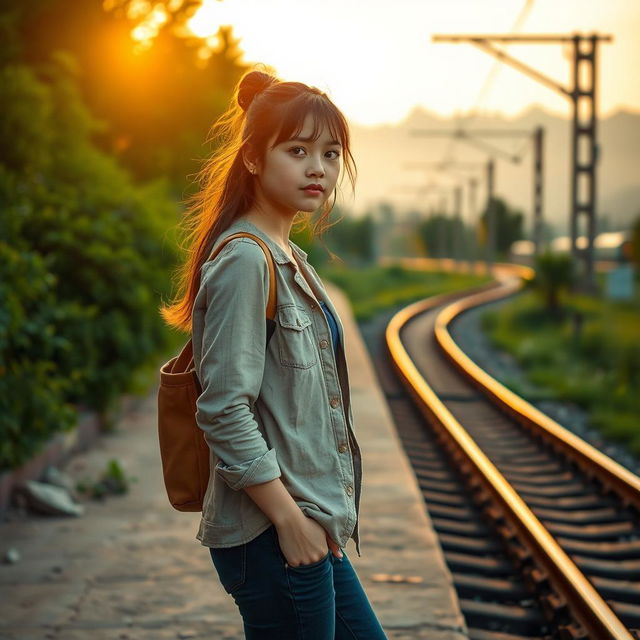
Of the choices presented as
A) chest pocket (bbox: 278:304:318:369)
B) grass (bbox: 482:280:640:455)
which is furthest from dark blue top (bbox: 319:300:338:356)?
grass (bbox: 482:280:640:455)

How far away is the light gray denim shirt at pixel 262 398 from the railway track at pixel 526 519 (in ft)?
7.12

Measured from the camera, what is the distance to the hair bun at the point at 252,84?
2.23m

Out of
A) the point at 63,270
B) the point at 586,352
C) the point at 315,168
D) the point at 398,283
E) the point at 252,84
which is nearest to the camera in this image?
the point at 315,168

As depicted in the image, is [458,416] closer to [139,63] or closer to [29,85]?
[29,85]

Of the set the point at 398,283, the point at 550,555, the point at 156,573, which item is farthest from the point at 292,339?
the point at 398,283

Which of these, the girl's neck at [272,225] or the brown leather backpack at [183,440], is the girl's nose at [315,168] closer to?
the girl's neck at [272,225]

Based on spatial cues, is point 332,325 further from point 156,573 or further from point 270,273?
point 156,573

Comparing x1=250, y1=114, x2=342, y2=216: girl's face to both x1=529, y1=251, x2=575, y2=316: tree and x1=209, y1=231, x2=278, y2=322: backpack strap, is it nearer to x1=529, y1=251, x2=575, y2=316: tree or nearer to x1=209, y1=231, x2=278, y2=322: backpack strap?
x1=209, y1=231, x2=278, y2=322: backpack strap

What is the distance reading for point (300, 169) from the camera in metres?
2.13

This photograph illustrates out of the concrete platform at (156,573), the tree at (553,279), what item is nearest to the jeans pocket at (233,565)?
the concrete platform at (156,573)

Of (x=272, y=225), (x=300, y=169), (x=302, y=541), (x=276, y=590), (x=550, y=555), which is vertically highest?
(x=300, y=169)

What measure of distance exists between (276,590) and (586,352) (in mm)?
15256

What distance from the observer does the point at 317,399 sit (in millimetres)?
2078

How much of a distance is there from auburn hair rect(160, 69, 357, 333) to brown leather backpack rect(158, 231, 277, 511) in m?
0.21
